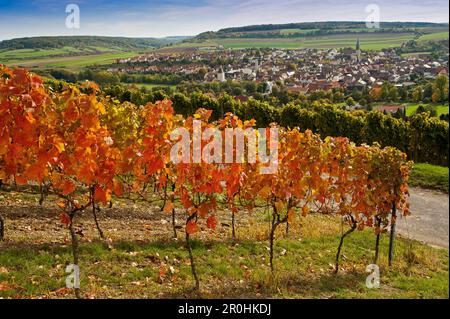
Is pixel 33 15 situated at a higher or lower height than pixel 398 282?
higher

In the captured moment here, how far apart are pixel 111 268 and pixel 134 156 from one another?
2086mm

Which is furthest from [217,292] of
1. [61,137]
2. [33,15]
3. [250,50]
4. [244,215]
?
[250,50]

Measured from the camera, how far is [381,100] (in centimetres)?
5234

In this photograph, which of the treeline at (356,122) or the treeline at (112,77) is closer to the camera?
the treeline at (356,122)

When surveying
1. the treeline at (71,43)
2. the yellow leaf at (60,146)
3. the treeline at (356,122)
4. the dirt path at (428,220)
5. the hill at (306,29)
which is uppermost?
the hill at (306,29)

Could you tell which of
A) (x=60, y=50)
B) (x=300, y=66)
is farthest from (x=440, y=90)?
(x=300, y=66)

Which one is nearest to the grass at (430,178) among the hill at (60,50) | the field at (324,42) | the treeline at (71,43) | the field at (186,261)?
the field at (186,261)

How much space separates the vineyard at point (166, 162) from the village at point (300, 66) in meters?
40.6

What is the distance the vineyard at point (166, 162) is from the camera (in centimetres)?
515

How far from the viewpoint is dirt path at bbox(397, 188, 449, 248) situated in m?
12.7

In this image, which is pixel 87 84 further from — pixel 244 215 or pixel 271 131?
pixel 244 215

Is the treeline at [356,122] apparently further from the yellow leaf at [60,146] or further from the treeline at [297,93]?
the yellow leaf at [60,146]

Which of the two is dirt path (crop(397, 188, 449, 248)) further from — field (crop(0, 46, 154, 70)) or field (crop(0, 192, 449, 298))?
field (crop(0, 46, 154, 70))

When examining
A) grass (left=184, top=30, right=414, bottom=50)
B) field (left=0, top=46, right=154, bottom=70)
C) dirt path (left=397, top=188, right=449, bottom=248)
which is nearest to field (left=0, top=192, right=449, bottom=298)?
dirt path (left=397, top=188, right=449, bottom=248)
